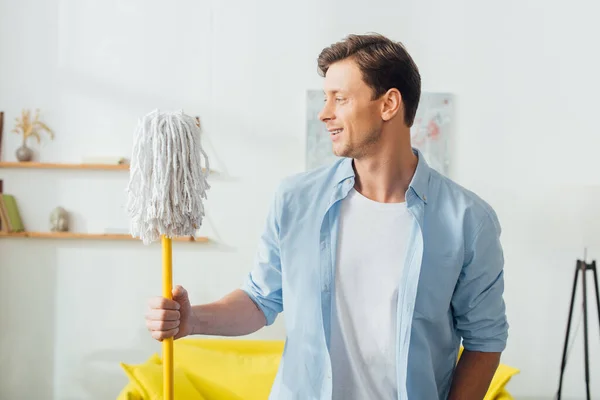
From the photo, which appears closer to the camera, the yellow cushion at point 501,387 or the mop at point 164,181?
the mop at point 164,181

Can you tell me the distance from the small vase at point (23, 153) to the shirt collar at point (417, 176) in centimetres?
261

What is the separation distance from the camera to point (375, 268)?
1.51m

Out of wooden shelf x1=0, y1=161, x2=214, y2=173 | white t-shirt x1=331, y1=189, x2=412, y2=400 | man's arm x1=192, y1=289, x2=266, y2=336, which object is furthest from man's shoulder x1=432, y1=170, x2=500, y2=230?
wooden shelf x1=0, y1=161, x2=214, y2=173

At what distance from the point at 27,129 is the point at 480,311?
2992 mm

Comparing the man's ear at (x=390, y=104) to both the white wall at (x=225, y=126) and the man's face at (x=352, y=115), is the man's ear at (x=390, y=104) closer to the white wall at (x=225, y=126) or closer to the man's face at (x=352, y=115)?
the man's face at (x=352, y=115)

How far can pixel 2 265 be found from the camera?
3.79 metres

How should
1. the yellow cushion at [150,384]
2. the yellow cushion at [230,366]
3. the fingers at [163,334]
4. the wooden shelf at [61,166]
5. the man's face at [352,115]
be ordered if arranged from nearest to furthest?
1. the fingers at [163,334]
2. the man's face at [352,115]
3. the yellow cushion at [150,384]
4. the yellow cushion at [230,366]
5. the wooden shelf at [61,166]

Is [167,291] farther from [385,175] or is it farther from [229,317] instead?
[385,175]

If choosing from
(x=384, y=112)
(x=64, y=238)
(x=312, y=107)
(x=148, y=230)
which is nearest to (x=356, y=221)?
(x=384, y=112)

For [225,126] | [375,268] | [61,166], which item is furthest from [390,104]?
[61,166]

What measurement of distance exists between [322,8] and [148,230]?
2806mm

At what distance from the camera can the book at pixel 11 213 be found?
3684 mm

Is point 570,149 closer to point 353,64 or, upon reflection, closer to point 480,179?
point 480,179

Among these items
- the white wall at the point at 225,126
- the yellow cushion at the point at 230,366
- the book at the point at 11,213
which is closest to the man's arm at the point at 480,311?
the yellow cushion at the point at 230,366
